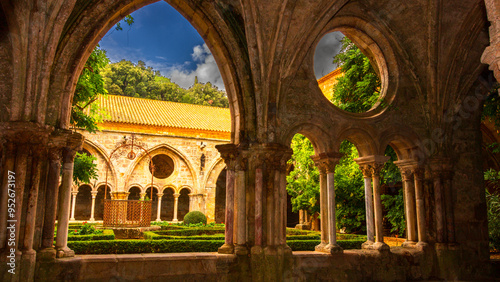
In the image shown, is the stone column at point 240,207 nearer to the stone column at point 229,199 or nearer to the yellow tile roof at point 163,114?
the stone column at point 229,199

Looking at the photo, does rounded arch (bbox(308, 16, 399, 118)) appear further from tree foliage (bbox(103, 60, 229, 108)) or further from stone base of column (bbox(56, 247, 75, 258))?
tree foliage (bbox(103, 60, 229, 108))

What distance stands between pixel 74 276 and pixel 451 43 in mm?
8277

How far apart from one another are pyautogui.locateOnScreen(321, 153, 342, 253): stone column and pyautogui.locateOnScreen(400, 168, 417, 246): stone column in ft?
6.27

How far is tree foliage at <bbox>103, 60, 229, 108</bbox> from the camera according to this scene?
108 ft

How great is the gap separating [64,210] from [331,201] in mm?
4580

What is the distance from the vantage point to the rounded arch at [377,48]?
7742 millimetres

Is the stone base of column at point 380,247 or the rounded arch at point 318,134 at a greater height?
the rounded arch at point 318,134

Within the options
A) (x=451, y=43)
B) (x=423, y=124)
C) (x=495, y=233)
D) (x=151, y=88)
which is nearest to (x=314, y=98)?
(x=423, y=124)

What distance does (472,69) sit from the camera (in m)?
7.96

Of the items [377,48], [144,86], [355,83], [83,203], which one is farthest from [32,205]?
[144,86]

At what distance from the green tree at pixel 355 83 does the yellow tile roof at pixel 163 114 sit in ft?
32.4

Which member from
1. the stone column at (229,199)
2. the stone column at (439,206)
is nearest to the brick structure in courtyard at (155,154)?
the stone column at (229,199)

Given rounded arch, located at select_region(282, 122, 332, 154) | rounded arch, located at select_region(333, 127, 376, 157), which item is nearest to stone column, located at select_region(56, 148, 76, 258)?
rounded arch, located at select_region(282, 122, 332, 154)

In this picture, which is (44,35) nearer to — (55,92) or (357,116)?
(55,92)
